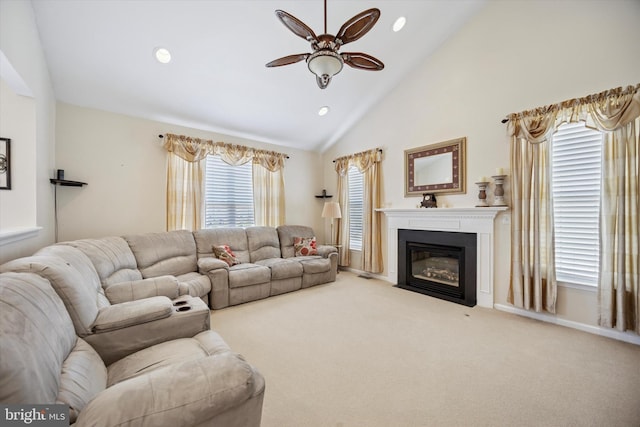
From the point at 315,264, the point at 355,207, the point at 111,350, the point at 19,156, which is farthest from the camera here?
the point at 355,207

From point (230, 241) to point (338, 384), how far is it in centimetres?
295

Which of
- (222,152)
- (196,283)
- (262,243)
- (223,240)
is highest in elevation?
(222,152)

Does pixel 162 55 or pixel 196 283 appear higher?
pixel 162 55

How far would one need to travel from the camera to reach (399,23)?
133 inches

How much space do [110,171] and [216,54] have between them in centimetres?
219

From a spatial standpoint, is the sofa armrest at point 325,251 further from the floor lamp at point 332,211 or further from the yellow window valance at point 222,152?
the yellow window valance at point 222,152

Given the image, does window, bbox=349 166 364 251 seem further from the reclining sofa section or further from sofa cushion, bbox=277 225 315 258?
sofa cushion, bbox=277 225 315 258

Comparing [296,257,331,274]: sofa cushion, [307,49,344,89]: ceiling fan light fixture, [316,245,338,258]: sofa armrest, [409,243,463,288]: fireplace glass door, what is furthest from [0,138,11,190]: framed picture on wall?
[409,243,463,288]: fireplace glass door

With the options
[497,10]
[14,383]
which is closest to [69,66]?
[14,383]

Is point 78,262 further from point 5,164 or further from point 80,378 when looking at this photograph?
point 80,378

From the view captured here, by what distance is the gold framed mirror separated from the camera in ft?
12.2

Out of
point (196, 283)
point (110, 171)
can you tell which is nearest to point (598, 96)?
point (196, 283)

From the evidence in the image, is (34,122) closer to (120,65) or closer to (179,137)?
(120,65)

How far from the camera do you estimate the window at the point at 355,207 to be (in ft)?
17.4
